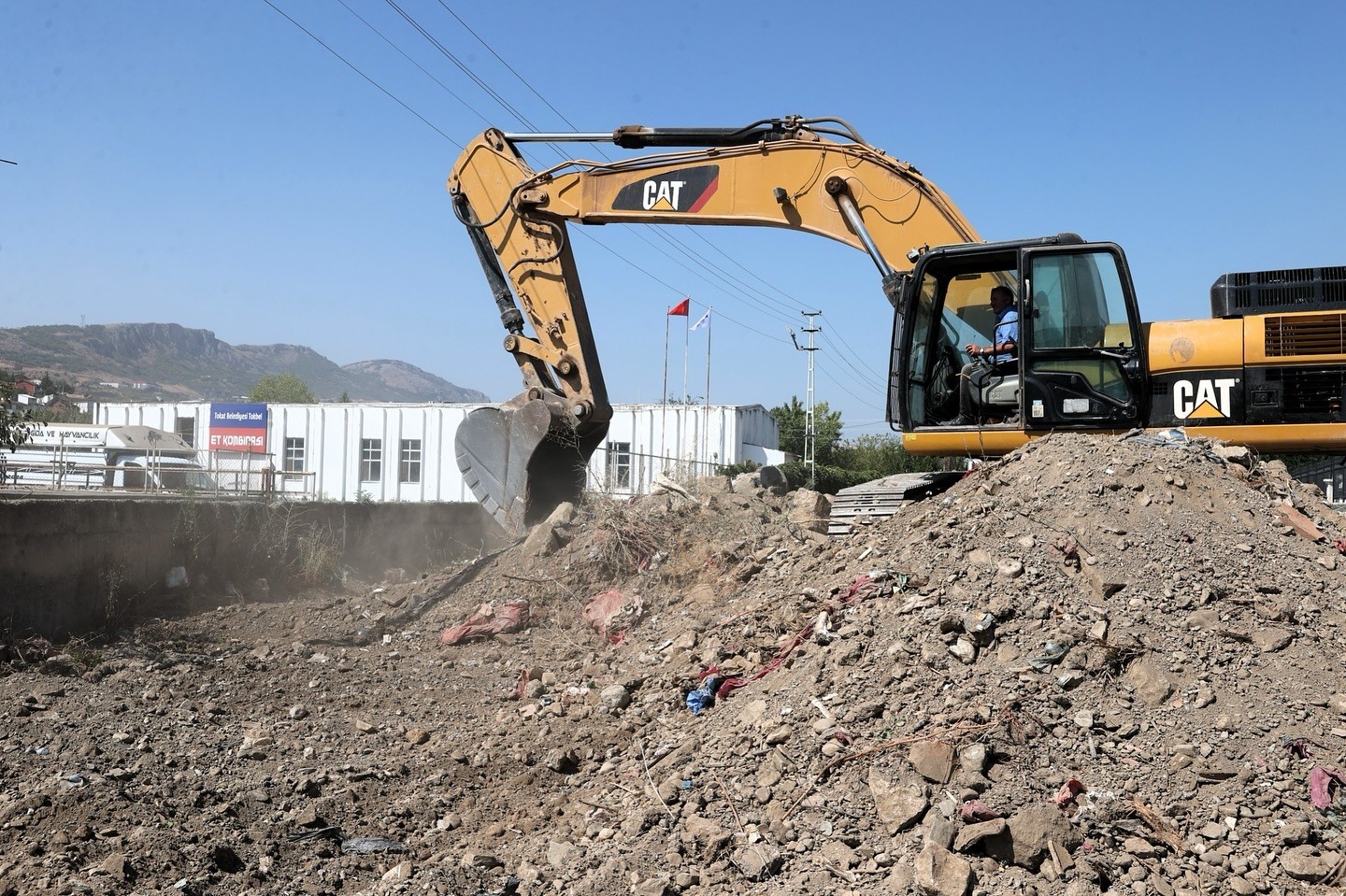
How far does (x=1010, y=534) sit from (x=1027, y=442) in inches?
60.4

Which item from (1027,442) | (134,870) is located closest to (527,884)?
(134,870)

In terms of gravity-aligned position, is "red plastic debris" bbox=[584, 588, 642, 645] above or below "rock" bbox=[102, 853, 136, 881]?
above

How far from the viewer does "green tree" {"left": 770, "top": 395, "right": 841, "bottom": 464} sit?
41375 millimetres

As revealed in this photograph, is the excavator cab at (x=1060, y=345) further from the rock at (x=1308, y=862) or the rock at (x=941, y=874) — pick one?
the rock at (x=941, y=874)

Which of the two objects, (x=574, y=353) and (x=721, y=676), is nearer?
(x=721, y=676)

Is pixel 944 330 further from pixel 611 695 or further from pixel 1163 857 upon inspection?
pixel 1163 857

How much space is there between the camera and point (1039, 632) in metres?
4.80

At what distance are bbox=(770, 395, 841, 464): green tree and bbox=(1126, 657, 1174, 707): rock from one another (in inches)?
1412

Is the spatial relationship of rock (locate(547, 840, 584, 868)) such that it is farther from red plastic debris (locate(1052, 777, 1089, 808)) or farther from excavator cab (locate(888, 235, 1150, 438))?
excavator cab (locate(888, 235, 1150, 438))

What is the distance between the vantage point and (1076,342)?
7.11 m

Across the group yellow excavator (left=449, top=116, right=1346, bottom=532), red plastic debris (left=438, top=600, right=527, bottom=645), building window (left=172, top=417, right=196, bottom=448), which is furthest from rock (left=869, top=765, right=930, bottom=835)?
building window (left=172, top=417, right=196, bottom=448)

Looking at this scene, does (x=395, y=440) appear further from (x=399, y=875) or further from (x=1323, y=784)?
(x=1323, y=784)

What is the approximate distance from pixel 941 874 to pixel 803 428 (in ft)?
128

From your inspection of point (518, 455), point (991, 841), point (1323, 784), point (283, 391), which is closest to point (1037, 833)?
point (991, 841)
